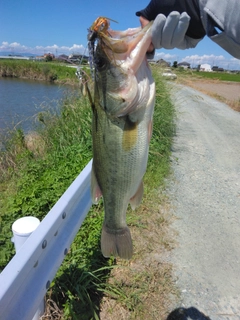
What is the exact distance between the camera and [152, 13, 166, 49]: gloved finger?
1683mm

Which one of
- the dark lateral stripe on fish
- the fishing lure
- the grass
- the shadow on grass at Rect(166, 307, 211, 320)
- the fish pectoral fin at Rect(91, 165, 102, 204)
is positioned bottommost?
the grass

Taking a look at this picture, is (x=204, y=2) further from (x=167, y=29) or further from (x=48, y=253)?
(x=48, y=253)

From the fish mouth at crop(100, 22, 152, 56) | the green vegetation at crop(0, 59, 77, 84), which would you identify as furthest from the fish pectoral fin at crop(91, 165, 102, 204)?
the green vegetation at crop(0, 59, 77, 84)

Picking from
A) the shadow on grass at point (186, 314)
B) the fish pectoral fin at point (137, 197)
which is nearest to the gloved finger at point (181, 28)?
the fish pectoral fin at point (137, 197)

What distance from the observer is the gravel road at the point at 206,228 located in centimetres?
305

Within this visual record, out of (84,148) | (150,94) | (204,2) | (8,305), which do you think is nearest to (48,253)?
(8,305)

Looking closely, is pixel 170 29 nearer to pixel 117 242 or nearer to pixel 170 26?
pixel 170 26

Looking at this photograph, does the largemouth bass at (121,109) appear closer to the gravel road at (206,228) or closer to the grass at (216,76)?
the gravel road at (206,228)

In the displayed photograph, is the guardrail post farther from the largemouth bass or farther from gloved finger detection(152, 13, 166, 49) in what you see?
gloved finger detection(152, 13, 166, 49)

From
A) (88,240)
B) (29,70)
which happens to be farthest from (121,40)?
(29,70)

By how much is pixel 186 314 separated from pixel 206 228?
1.66 metres

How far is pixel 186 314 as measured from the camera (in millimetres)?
2877

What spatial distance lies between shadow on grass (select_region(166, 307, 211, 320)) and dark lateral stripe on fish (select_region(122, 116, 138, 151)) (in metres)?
1.84

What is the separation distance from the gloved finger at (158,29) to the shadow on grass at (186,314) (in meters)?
2.38
